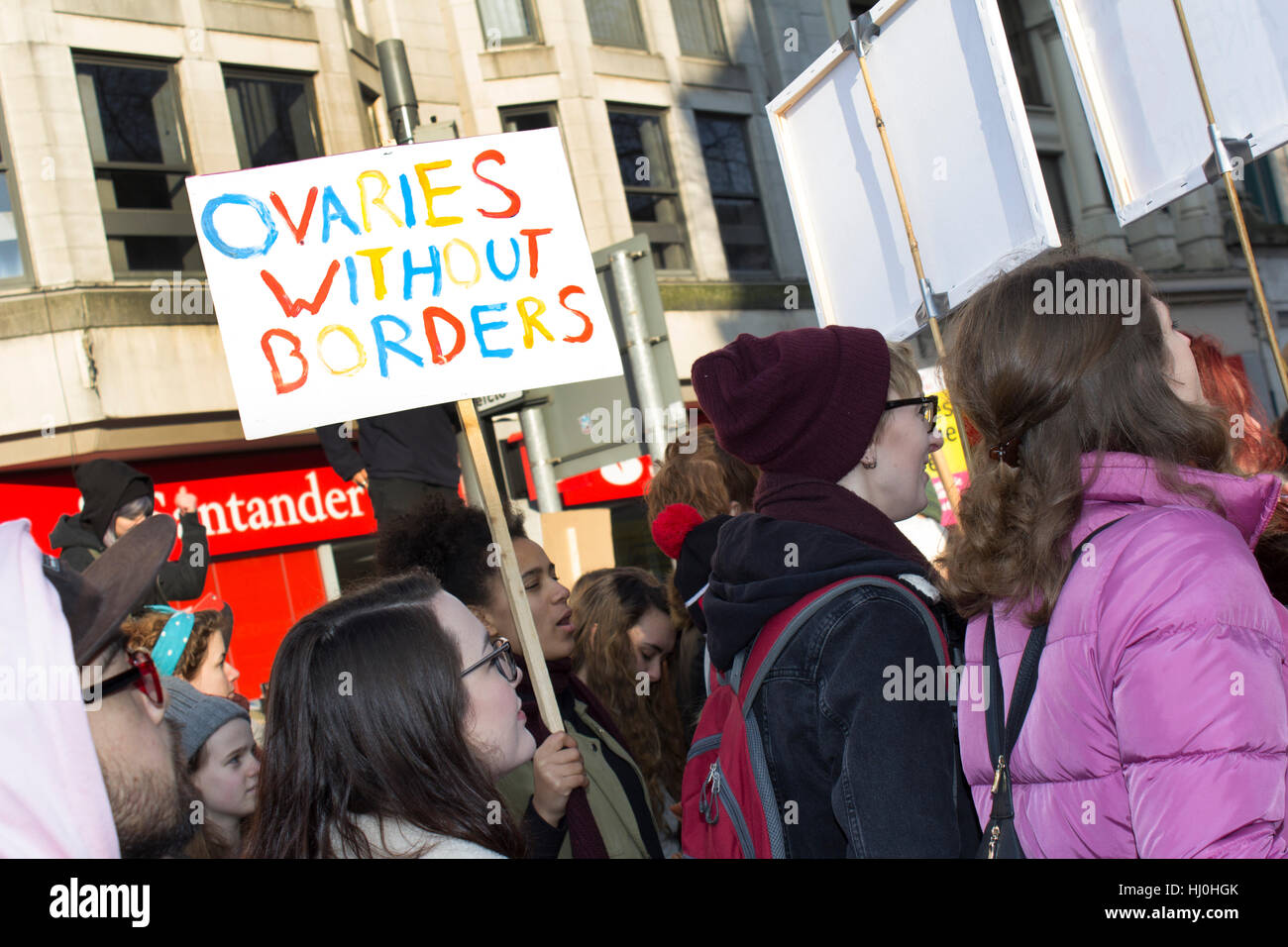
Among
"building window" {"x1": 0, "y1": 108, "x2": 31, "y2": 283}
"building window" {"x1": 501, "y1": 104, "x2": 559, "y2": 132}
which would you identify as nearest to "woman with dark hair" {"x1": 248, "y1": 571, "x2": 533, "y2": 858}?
"building window" {"x1": 0, "y1": 108, "x2": 31, "y2": 283}

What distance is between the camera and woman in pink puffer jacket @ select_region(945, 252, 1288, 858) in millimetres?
1388

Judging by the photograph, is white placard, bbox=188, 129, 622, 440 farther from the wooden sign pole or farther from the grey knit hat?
the grey knit hat

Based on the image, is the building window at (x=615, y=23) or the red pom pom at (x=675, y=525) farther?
the building window at (x=615, y=23)

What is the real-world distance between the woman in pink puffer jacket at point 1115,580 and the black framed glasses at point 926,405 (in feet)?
0.93

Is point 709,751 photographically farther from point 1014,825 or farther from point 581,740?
point 581,740

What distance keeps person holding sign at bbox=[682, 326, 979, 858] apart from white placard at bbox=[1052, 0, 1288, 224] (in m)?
1.53

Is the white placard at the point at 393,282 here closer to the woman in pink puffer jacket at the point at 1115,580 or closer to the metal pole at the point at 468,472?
the metal pole at the point at 468,472

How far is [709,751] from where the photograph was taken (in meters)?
2.12

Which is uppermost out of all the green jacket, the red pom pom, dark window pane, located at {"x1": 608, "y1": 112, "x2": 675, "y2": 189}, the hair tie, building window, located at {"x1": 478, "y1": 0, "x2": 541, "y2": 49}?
building window, located at {"x1": 478, "y1": 0, "x2": 541, "y2": 49}

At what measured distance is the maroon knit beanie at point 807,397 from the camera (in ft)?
6.84

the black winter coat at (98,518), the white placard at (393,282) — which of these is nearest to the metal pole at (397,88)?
the white placard at (393,282)

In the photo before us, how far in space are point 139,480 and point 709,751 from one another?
10.1 feet

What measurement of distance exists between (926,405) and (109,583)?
1.41m
